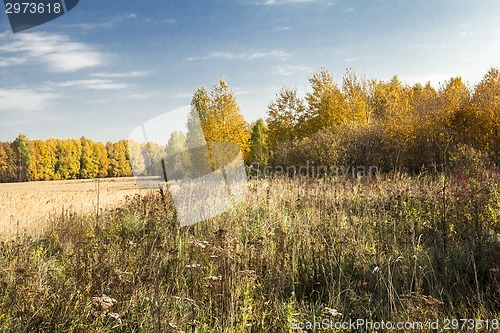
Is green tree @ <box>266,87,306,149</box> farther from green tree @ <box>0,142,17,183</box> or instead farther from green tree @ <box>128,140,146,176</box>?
green tree @ <box>0,142,17,183</box>

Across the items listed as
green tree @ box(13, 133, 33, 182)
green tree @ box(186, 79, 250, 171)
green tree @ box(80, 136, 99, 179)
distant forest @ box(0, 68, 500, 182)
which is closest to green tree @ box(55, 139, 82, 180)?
green tree @ box(80, 136, 99, 179)

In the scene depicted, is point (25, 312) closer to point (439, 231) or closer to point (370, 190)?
point (439, 231)

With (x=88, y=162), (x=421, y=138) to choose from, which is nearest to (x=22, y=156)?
(x=88, y=162)

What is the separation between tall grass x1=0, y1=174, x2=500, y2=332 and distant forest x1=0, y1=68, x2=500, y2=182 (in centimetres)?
114

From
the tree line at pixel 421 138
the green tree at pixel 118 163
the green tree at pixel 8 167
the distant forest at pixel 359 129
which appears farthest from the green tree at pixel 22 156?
the tree line at pixel 421 138

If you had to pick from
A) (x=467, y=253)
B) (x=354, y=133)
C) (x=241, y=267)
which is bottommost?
(x=467, y=253)

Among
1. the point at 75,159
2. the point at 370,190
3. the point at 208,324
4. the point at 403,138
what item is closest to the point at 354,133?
the point at 403,138

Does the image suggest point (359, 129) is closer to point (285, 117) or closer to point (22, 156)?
point (285, 117)

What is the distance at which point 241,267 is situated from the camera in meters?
4.62

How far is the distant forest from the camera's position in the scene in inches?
521

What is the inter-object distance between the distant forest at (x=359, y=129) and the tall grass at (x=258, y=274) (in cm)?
114

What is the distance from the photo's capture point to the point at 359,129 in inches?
740

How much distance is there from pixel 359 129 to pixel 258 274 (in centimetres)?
1549

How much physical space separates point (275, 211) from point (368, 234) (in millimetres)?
1582
